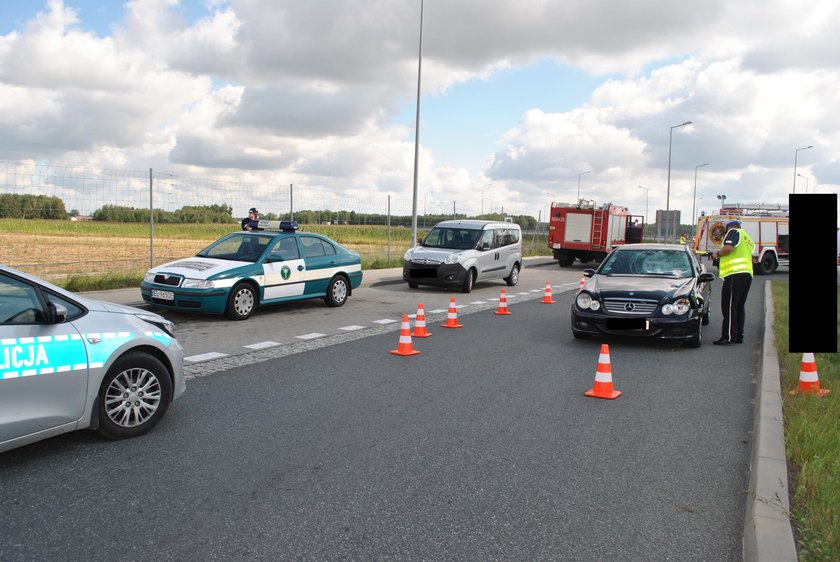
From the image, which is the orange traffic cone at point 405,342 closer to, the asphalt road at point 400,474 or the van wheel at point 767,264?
the asphalt road at point 400,474

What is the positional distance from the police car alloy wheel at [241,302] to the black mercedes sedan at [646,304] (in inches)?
213

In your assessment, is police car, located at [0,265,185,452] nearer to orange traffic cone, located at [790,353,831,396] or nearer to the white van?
orange traffic cone, located at [790,353,831,396]

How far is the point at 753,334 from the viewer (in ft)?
37.3

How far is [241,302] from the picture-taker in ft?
37.9

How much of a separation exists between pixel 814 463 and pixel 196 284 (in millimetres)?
8962

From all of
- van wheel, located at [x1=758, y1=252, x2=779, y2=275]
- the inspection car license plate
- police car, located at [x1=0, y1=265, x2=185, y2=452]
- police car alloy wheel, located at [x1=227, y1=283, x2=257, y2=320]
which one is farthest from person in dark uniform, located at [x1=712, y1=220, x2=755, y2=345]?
van wheel, located at [x1=758, y1=252, x2=779, y2=275]

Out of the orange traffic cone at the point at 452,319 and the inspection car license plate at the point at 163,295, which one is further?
the orange traffic cone at the point at 452,319

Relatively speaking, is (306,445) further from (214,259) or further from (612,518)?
(214,259)

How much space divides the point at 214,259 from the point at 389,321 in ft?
10.5

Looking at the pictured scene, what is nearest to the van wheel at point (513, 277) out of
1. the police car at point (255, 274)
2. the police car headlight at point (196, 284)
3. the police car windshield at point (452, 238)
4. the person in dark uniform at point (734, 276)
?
the police car windshield at point (452, 238)

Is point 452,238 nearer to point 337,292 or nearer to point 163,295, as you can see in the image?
point 337,292

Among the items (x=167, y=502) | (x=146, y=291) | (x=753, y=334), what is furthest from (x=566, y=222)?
(x=167, y=502)

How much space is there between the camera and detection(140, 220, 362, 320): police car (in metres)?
11.0

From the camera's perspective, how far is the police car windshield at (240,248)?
12.0 m
